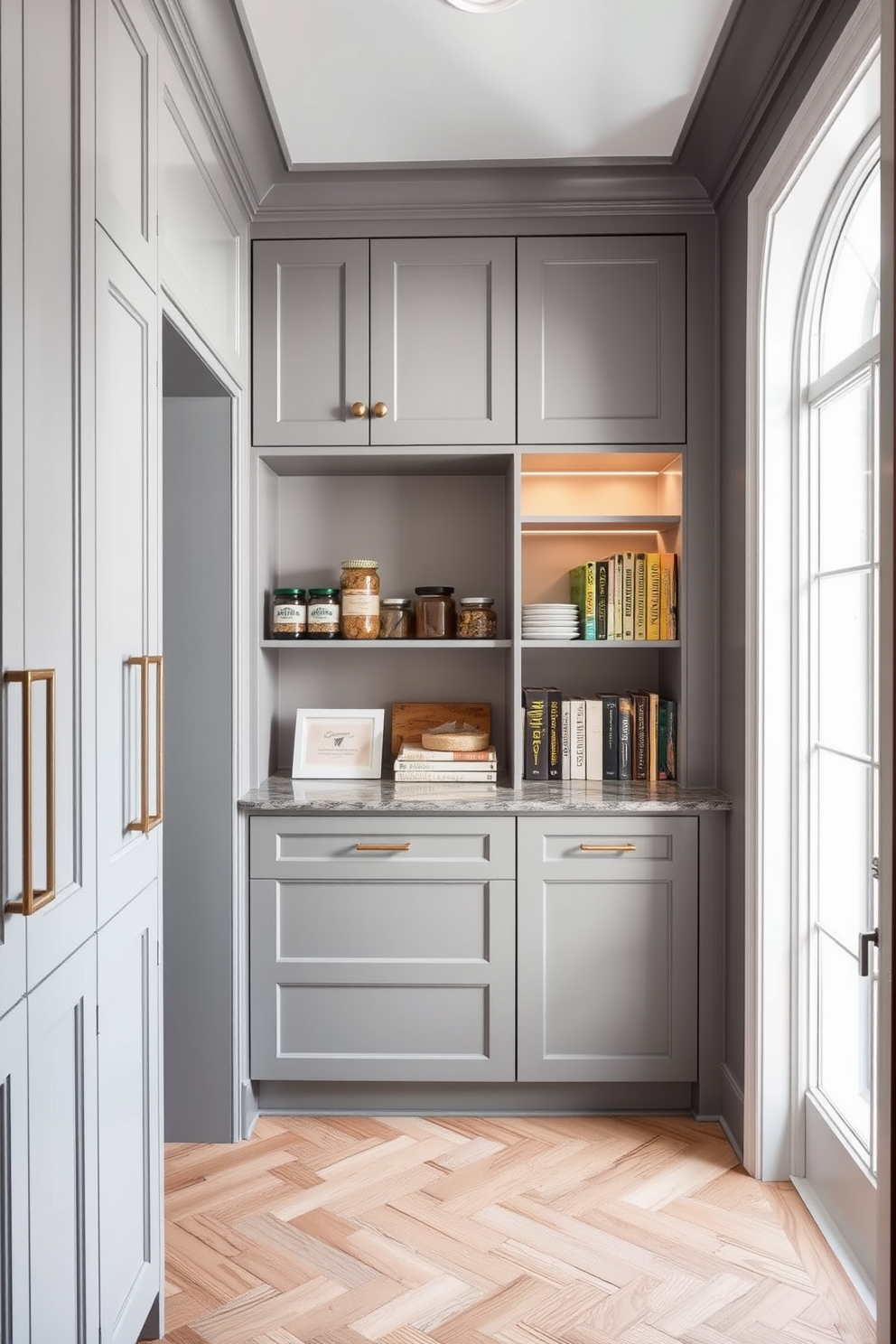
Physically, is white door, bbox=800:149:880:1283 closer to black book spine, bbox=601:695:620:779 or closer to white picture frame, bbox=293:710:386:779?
black book spine, bbox=601:695:620:779

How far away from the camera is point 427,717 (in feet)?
10.5

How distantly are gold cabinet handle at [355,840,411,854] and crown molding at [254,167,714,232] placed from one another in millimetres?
1797

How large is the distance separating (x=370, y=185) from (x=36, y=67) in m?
1.59

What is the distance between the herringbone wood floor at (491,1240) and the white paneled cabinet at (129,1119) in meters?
0.24

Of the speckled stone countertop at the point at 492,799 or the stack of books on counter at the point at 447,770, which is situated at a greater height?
the stack of books on counter at the point at 447,770

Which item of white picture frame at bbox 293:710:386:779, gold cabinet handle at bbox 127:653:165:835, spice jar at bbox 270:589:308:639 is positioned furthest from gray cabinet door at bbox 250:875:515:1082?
gold cabinet handle at bbox 127:653:165:835

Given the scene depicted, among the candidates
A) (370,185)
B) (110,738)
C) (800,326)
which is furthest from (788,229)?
(110,738)

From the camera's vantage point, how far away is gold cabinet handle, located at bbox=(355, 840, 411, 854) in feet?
8.84

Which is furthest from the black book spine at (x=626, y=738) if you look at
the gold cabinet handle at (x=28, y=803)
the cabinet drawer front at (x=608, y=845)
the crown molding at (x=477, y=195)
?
the gold cabinet handle at (x=28, y=803)

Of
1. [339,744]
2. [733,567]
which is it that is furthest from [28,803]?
[733,567]

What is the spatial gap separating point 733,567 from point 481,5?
145 cm

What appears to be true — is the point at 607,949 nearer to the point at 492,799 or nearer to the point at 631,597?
the point at 492,799

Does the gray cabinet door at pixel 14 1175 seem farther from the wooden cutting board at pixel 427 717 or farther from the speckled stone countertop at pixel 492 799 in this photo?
the wooden cutting board at pixel 427 717

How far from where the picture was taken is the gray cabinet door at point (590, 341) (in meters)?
2.82
